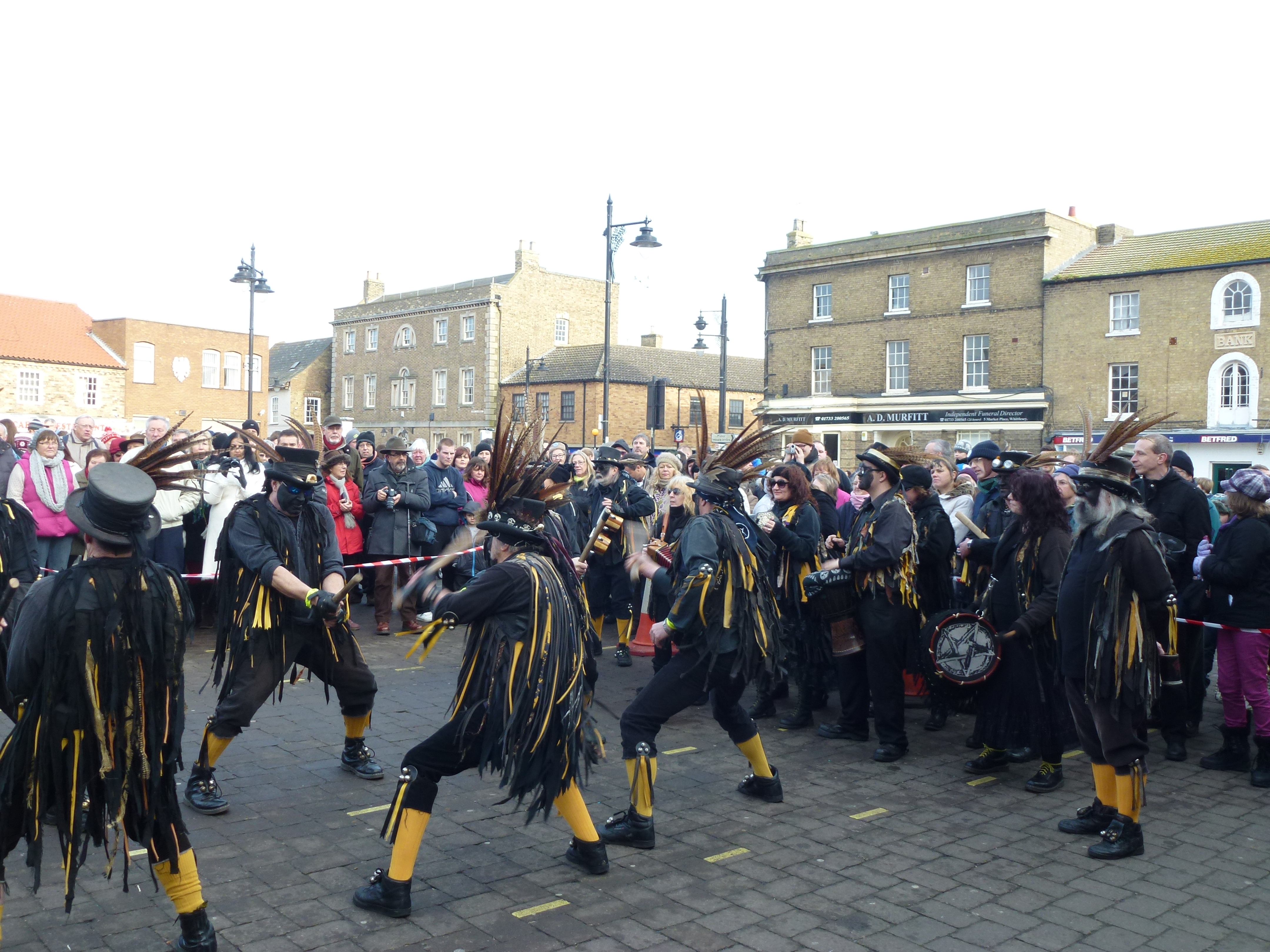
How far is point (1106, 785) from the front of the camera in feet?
17.5

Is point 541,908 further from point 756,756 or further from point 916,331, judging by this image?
point 916,331

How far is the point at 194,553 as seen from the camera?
10.9m

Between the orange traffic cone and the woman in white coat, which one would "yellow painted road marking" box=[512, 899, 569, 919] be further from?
the woman in white coat

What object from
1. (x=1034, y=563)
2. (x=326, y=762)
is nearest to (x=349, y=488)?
(x=326, y=762)

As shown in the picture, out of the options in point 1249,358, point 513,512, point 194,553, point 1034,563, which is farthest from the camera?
point 1249,358

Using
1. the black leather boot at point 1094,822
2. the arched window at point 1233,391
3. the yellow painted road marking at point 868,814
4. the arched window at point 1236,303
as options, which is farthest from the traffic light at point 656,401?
the arched window at point 1236,303

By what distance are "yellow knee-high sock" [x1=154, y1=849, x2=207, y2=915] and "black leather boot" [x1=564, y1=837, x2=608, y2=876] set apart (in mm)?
1637

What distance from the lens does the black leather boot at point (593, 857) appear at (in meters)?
4.72

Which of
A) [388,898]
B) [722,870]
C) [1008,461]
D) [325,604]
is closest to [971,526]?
[1008,461]

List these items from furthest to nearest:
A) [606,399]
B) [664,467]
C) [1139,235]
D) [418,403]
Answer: [418,403], [1139,235], [606,399], [664,467]

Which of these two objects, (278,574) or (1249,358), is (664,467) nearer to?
(278,574)

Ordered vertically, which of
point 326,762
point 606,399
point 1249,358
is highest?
point 1249,358

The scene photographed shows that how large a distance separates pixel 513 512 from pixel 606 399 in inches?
615

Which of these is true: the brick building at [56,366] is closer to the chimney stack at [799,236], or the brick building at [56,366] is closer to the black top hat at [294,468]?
the chimney stack at [799,236]
